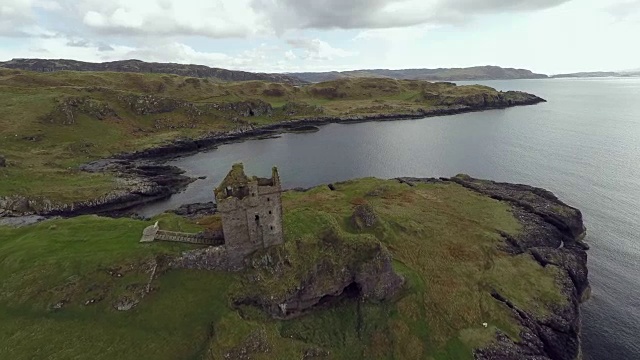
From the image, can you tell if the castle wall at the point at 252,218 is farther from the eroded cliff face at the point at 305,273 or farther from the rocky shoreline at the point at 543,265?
the rocky shoreline at the point at 543,265

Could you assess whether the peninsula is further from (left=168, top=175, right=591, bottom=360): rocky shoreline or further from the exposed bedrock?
the exposed bedrock

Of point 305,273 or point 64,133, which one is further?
point 64,133

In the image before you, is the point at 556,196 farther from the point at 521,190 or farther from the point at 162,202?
the point at 162,202

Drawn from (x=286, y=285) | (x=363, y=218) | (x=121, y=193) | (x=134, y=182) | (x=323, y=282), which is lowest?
(x=121, y=193)

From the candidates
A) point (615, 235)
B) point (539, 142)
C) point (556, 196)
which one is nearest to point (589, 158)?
point (539, 142)

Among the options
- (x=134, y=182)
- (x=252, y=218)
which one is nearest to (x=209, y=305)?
(x=252, y=218)

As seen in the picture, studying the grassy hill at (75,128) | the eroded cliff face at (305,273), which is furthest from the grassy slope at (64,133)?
the eroded cliff face at (305,273)

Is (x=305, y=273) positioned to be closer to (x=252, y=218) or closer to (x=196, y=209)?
(x=252, y=218)
